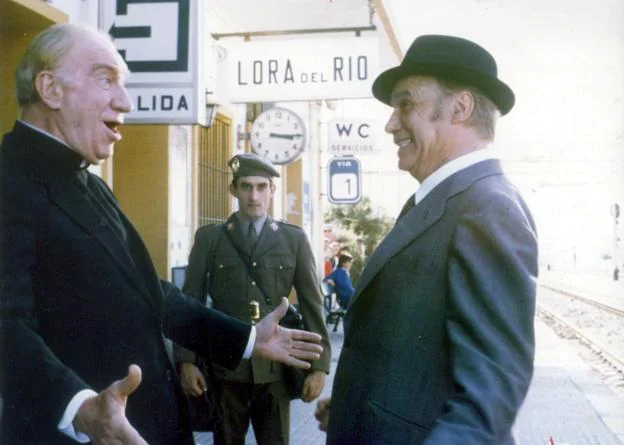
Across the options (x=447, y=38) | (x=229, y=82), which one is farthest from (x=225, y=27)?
(x=447, y=38)

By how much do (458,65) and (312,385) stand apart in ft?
8.58

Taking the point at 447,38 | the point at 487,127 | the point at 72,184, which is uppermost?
the point at 447,38

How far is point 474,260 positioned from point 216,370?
2.83m

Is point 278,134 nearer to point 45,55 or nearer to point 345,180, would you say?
point 345,180

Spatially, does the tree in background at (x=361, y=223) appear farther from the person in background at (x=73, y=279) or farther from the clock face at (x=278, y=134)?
the person in background at (x=73, y=279)

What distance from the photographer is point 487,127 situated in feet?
8.03

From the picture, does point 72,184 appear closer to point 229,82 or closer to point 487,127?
point 487,127

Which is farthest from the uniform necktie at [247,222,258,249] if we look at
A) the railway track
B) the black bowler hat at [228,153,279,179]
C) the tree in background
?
the tree in background

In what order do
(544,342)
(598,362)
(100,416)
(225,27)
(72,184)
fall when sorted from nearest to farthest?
1. (100,416)
2. (72,184)
3. (225,27)
4. (598,362)
5. (544,342)

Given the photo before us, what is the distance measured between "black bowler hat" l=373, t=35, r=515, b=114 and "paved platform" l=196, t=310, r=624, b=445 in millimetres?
3474

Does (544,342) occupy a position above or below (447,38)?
below

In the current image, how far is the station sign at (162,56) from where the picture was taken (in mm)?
5434

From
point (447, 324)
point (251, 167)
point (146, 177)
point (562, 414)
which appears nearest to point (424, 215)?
point (447, 324)

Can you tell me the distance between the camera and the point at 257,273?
476cm
